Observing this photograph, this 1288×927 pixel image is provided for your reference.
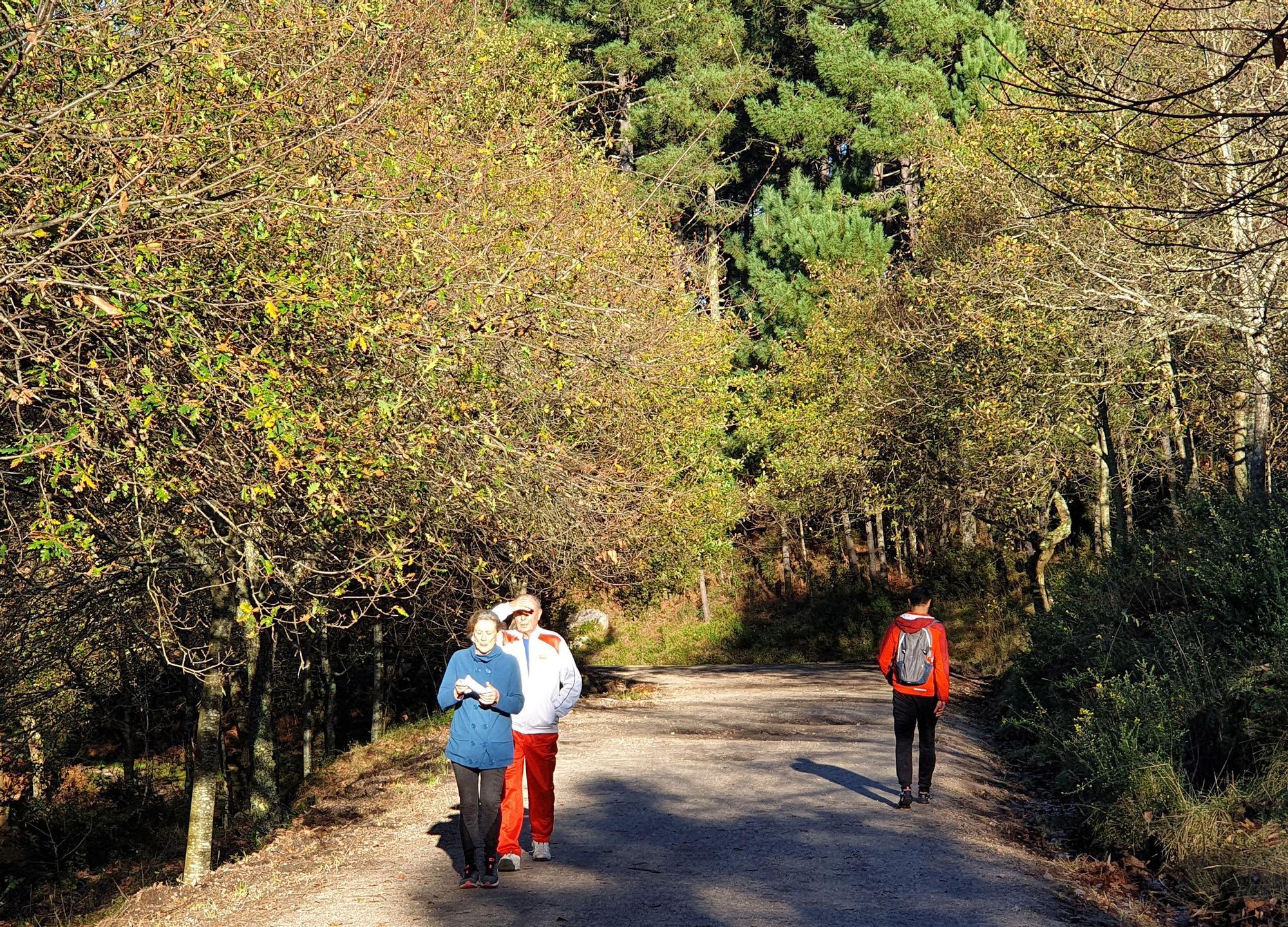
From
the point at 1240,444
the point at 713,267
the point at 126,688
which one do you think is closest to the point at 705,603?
the point at 713,267

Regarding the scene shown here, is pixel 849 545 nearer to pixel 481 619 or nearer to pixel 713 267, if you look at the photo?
pixel 713 267

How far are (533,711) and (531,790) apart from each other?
66 centimetres

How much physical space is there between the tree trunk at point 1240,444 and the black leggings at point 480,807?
13517 mm

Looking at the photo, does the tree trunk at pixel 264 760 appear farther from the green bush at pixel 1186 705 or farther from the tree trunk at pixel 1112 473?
the tree trunk at pixel 1112 473

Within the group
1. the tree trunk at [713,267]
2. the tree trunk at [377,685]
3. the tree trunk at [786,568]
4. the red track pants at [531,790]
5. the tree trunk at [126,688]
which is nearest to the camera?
the red track pants at [531,790]

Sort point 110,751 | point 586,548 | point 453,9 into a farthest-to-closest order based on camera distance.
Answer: point 110,751
point 453,9
point 586,548

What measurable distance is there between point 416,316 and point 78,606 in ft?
15.2

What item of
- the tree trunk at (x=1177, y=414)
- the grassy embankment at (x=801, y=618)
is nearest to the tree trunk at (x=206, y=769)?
the tree trunk at (x=1177, y=414)

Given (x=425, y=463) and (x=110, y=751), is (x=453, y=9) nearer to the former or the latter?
(x=425, y=463)

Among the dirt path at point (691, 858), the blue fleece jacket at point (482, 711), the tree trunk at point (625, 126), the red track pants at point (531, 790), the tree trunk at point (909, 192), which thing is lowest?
the dirt path at point (691, 858)

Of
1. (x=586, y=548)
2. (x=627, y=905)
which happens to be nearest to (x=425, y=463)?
(x=627, y=905)

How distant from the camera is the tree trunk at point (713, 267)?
36531mm

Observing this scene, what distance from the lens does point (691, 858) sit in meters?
8.98

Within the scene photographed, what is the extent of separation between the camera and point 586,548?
17.5 meters
